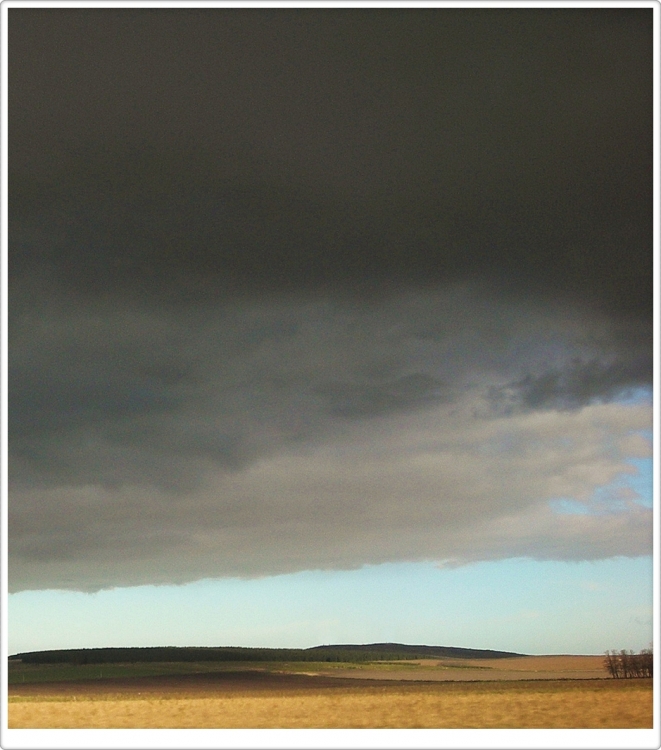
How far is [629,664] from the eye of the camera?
1983 cm

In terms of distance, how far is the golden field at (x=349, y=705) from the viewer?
14.1m

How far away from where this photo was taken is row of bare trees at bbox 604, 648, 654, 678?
1959 centimetres

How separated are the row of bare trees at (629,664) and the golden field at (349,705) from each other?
64 centimetres

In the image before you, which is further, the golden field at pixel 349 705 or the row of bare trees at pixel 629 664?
the row of bare trees at pixel 629 664

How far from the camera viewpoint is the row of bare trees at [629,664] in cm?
1959

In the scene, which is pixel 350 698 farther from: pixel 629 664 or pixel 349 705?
pixel 629 664

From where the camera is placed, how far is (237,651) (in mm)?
23484

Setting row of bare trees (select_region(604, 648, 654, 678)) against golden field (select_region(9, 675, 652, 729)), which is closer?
golden field (select_region(9, 675, 652, 729))

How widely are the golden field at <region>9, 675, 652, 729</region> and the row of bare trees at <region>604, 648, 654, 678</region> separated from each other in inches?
25.0

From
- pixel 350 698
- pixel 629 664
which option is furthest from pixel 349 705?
pixel 629 664

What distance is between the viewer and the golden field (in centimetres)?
1415

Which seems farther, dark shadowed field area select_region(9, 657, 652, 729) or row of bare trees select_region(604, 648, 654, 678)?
row of bare trees select_region(604, 648, 654, 678)

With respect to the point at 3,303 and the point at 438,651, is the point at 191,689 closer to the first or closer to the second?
the point at 438,651

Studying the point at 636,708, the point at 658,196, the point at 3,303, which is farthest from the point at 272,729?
the point at 658,196
